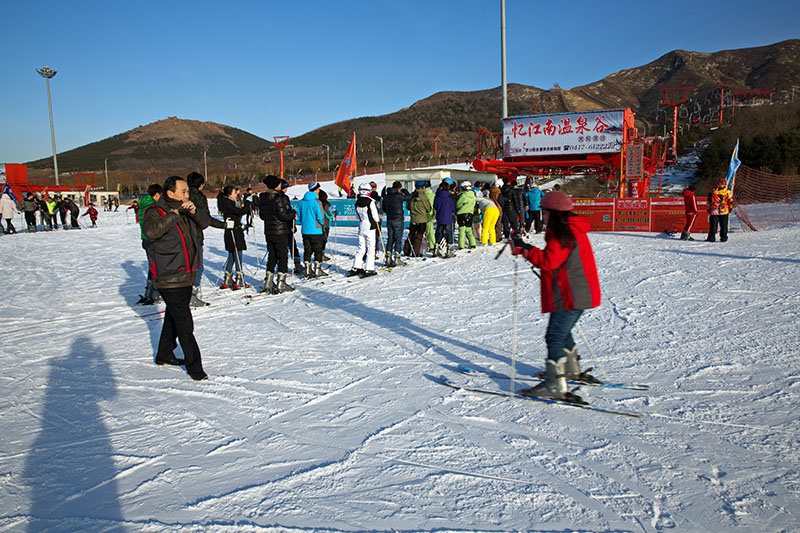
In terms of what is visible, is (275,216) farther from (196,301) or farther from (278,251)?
(196,301)

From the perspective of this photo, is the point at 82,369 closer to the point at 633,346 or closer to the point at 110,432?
the point at 110,432

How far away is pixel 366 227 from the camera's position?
9.40m

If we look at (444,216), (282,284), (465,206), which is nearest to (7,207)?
(282,284)

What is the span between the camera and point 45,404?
417 cm

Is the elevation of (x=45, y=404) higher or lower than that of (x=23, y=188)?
lower

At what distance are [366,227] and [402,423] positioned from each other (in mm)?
6119

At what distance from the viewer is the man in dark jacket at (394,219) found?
10070 millimetres

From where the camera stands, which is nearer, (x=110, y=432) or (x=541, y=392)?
(x=110, y=432)

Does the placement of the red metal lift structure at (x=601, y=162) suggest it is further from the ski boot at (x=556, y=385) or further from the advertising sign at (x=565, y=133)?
the ski boot at (x=556, y=385)

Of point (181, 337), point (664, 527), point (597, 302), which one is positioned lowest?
point (664, 527)

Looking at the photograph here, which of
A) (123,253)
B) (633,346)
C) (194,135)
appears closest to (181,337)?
(633,346)

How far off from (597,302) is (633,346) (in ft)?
6.39

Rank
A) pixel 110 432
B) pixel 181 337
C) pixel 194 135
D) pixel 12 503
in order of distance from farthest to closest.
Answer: pixel 194 135, pixel 181 337, pixel 110 432, pixel 12 503

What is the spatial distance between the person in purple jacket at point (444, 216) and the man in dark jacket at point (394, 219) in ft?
2.64
